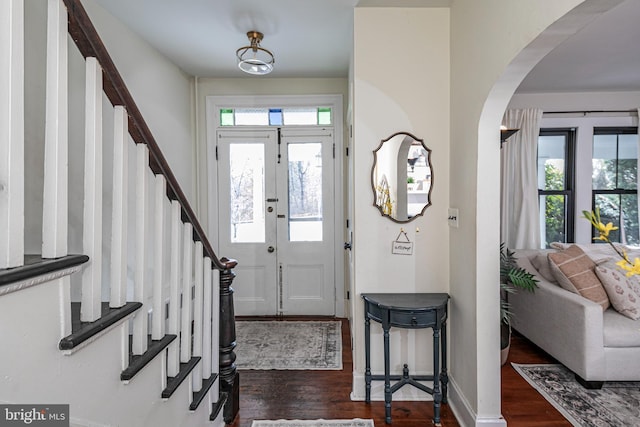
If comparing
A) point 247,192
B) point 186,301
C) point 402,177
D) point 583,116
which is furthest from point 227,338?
point 583,116

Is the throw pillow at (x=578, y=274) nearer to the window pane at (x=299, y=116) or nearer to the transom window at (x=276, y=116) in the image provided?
the transom window at (x=276, y=116)

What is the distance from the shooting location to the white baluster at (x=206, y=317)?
1.77 m

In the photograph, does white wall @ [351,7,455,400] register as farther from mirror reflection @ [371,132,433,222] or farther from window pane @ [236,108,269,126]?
window pane @ [236,108,269,126]

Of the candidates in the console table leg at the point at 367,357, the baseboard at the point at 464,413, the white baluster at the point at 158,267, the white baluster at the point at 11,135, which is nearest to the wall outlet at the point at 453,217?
the console table leg at the point at 367,357

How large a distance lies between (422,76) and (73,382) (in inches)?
94.1

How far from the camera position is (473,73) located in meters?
1.92

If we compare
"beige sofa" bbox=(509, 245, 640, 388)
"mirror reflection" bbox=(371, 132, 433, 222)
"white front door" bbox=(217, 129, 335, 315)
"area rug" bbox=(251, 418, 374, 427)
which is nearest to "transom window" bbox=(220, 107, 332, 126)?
"white front door" bbox=(217, 129, 335, 315)

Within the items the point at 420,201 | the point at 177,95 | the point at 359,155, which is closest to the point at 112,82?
the point at 359,155

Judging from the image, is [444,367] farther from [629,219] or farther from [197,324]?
[629,219]

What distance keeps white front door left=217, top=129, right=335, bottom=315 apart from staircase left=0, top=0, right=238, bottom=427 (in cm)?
216

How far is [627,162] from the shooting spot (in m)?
3.82

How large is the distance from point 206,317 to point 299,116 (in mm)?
2623

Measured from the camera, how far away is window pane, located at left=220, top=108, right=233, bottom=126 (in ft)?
12.5

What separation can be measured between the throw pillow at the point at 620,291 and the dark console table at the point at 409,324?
134cm
